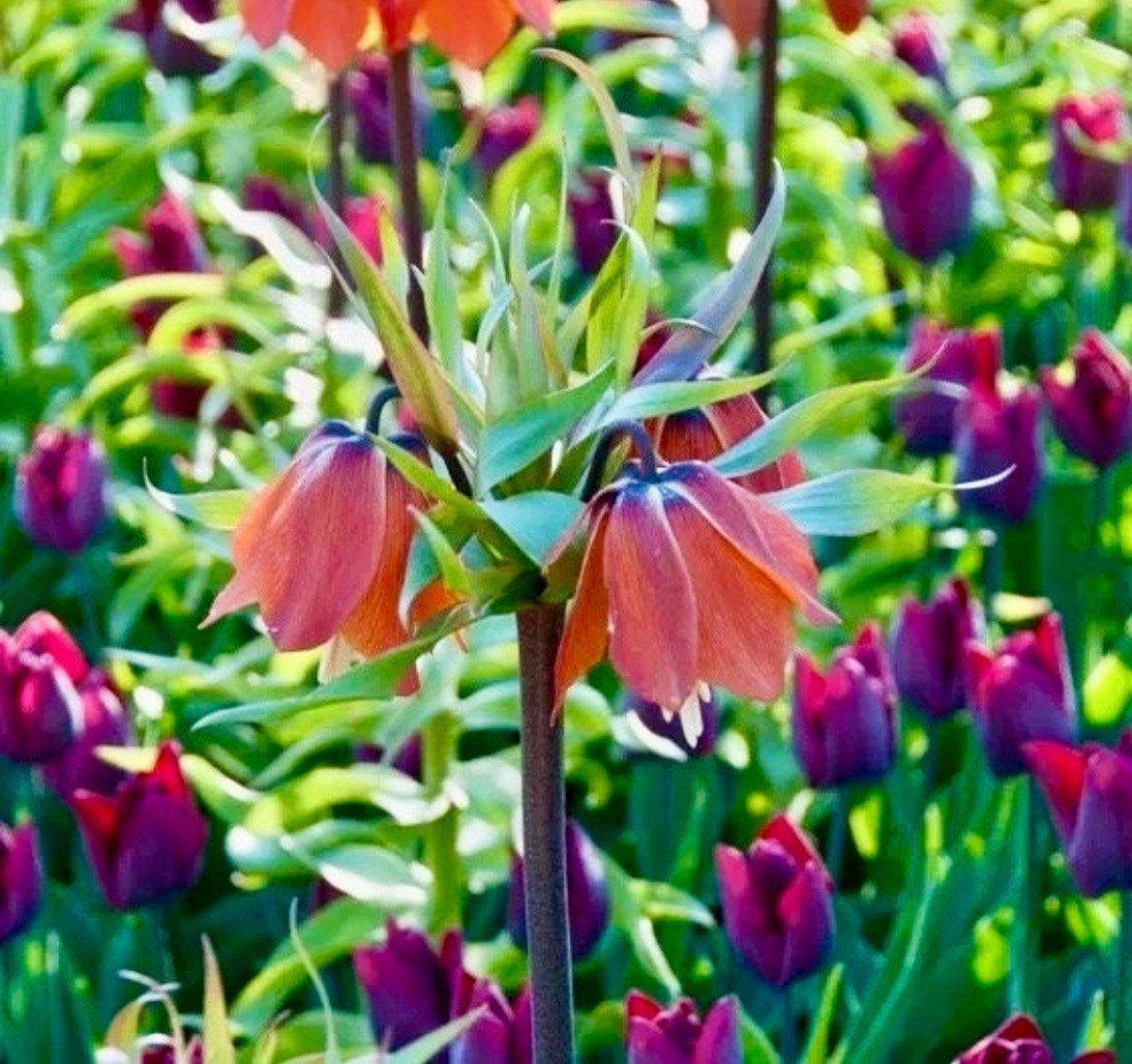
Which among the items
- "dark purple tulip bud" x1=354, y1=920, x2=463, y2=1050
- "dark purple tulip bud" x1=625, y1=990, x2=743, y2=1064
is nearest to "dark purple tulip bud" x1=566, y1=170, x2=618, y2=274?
"dark purple tulip bud" x1=354, y1=920, x2=463, y2=1050

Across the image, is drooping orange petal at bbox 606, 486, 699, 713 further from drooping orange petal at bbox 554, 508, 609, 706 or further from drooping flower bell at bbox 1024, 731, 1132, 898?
drooping flower bell at bbox 1024, 731, 1132, 898

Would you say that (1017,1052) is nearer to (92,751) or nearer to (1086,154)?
(92,751)

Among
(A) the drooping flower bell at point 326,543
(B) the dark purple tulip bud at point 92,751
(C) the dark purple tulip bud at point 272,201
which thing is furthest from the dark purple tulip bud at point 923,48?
(A) the drooping flower bell at point 326,543

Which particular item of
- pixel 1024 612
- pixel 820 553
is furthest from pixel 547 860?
pixel 820 553

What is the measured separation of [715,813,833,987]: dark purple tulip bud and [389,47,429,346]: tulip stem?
0.43 m

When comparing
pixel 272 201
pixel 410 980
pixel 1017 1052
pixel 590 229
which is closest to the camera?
pixel 1017 1052

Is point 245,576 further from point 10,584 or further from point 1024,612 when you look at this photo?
point 10,584

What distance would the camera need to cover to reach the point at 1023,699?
1.30m

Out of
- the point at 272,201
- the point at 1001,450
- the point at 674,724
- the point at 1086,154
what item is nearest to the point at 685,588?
the point at 674,724

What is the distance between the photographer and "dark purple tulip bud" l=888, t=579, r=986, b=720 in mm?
1432

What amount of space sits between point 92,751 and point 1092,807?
1.73 feet

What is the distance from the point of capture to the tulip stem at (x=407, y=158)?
1526mm

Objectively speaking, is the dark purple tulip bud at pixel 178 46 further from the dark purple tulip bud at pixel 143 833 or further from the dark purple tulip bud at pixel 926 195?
the dark purple tulip bud at pixel 143 833

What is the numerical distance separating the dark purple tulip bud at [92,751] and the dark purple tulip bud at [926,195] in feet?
2.56
